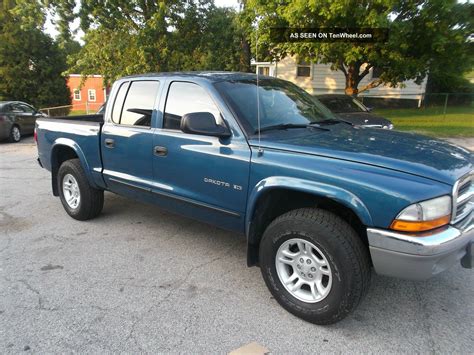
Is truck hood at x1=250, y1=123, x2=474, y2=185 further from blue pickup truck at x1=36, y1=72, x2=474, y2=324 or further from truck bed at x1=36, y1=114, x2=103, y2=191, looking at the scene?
truck bed at x1=36, y1=114, x2=103, y2=191

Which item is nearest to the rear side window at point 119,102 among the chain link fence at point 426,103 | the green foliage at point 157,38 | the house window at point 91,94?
the green foliage at point 157,38

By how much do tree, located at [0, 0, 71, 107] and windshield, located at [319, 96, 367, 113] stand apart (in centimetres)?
1839

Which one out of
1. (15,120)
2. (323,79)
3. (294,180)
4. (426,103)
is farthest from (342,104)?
(323,79)

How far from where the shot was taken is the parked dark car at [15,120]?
42.2 ft

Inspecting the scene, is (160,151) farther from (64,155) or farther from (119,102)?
(64,155)

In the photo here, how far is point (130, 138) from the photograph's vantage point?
4.05 m

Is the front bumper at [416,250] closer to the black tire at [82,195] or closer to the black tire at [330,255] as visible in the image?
the black tire at [330,255]

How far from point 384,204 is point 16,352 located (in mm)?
2604

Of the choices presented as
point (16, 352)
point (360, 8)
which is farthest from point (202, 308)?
point (360, 8)

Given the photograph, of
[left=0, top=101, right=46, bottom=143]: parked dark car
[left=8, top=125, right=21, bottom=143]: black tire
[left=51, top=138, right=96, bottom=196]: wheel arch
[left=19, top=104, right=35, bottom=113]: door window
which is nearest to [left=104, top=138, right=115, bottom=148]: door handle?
[left=51, top=138, right=96, bottom=196]: wheel arch

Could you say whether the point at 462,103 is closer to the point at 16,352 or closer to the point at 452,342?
the point at 452,342

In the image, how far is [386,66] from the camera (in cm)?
1284

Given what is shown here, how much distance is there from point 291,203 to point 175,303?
1.25 m

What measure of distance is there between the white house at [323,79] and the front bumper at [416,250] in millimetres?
20197
